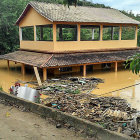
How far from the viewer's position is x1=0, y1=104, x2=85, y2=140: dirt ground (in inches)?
226

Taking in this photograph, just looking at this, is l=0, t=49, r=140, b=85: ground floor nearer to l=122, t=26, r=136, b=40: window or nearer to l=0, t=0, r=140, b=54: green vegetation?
l=0, t=0, r=140, b=54: green vegetation

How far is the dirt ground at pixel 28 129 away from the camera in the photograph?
5742mm

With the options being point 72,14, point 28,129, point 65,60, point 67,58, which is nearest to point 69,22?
point 72,14

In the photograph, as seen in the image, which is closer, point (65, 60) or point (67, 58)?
point (65, 60)

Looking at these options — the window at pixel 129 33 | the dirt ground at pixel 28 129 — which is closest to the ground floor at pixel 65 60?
the dirt ground at pixel 28 129

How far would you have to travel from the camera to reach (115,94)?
488 inches

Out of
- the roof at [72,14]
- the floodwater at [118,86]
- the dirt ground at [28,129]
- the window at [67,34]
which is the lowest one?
the floodwater at [118,86]

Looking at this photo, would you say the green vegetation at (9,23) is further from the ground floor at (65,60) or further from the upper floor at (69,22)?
the ground floor at (65,60)

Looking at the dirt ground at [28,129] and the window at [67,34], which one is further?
the window at [67,34]

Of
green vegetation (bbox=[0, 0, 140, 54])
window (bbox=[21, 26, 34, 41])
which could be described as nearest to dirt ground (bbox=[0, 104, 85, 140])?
green vegetation (bbox=[0, 0, 140, 54])

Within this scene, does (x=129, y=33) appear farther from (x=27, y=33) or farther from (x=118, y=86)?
(x=118, y=86)

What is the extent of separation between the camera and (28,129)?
6.26m

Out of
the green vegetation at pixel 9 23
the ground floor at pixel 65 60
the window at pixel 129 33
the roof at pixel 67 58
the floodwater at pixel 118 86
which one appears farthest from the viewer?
the window at pixel 129 33

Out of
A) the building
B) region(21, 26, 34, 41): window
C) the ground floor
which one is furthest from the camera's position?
region(21, 26, 34, 41): window
